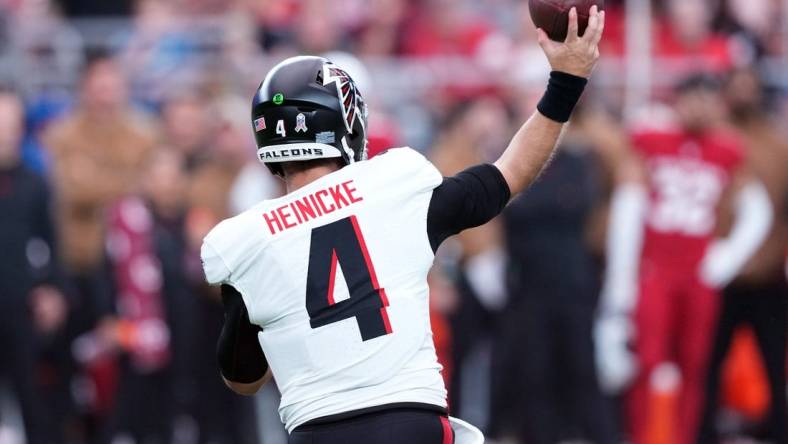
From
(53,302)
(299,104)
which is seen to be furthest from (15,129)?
(299,104)

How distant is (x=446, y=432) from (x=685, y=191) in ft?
21.1

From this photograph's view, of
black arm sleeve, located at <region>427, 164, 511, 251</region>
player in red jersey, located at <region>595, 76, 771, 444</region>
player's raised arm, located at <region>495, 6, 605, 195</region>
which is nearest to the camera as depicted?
black arm sleeve, located at <region>427, 164, 511, 251</region>

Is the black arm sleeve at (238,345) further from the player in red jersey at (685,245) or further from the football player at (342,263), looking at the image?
the player in red jersey at (685,245)

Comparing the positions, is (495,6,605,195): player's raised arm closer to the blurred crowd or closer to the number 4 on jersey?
the number 4 on jersey

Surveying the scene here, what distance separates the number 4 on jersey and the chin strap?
6.36 meters

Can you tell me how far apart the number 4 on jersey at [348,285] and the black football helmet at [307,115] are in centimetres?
30

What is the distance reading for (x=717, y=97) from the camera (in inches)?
421

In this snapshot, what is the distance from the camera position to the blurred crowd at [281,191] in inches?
408

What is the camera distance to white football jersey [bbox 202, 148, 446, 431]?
4441 mm

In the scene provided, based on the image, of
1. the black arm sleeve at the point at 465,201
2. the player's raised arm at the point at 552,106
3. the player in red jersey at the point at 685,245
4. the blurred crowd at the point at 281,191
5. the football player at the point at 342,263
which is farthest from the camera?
the player in red jersey at the point at 685,245

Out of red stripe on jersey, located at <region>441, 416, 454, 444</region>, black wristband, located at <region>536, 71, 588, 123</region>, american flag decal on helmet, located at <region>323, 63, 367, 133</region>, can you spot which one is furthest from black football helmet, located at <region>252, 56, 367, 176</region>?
red stripe on jersey, located at <region>441, 416, 454, 444</region>

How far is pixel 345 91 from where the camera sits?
15.6ft

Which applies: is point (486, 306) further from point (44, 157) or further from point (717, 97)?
point (44, 157)

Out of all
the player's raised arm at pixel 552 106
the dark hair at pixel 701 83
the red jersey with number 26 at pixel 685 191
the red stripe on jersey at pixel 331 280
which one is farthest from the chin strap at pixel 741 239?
the red stripe on jersey at pixel 331 280
